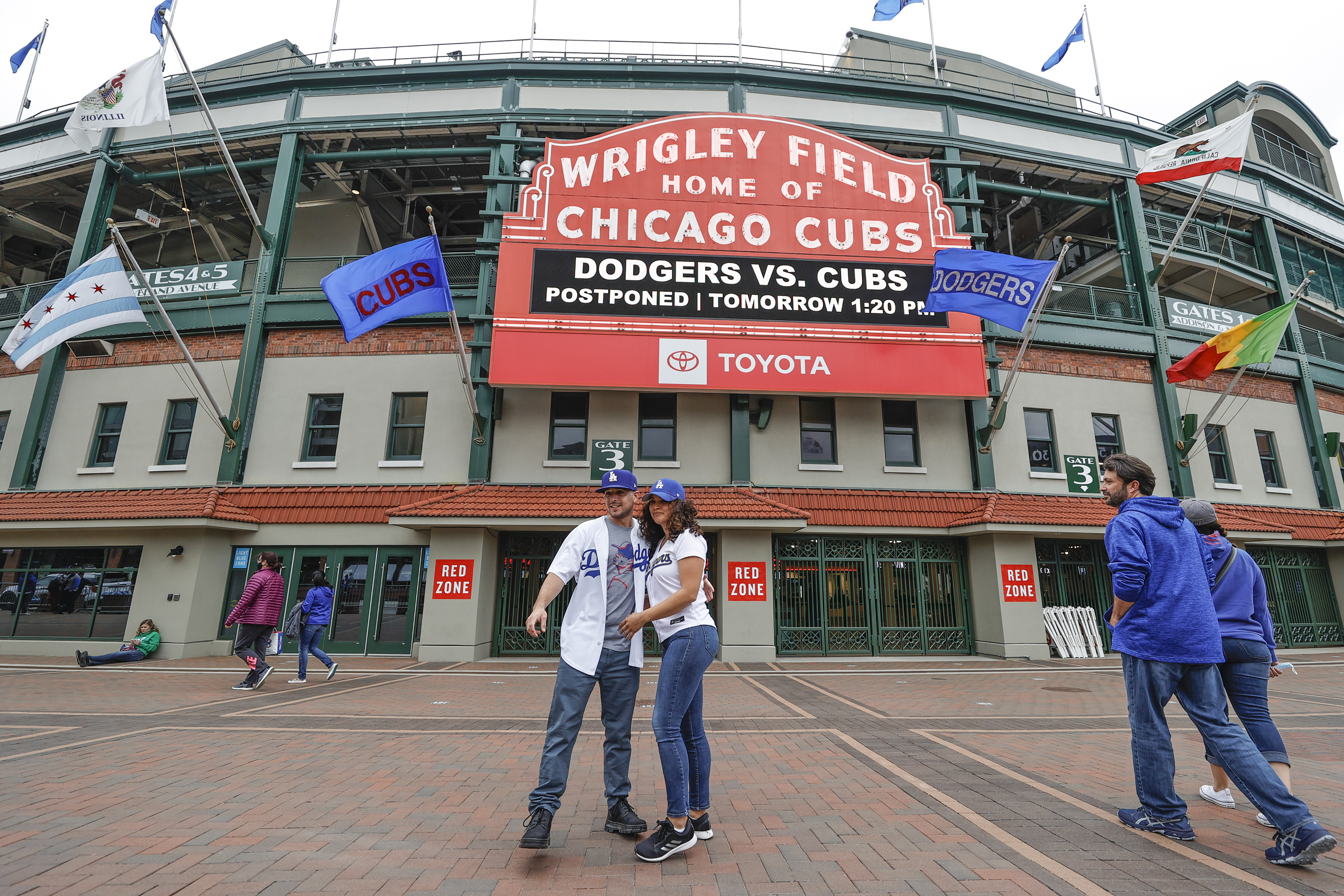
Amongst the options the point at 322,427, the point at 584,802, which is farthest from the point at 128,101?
the point at 584,802

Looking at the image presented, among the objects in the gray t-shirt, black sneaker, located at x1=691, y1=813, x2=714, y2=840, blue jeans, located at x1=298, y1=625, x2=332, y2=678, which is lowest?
black sneaker, located at x1=691, y1=813, x2=714, y2=840

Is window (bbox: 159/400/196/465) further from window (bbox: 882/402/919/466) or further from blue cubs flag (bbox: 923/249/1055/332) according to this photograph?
blue cubs flag (bbox: 923/249/1055/332)

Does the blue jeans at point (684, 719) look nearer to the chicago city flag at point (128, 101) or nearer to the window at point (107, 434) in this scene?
the chicago city flag at point (128, 101)

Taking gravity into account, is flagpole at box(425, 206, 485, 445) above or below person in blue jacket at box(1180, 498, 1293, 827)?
above

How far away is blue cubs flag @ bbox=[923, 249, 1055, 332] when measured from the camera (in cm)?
1355

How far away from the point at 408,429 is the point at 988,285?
13.4 metres

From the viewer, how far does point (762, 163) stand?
15992 mm

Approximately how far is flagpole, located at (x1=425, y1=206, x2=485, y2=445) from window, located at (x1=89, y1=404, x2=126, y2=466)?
8685mm

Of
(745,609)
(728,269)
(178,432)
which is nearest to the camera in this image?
(745,609)

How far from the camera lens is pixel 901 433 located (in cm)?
1611

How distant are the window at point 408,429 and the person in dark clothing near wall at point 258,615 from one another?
Result: 5.89 metres

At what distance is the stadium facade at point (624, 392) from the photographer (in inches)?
572

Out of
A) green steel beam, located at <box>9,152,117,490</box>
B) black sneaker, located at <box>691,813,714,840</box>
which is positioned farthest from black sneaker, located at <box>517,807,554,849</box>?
green steel beam, located at <box>9,152,117,490</box>

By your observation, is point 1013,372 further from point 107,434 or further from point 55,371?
point 55,371
